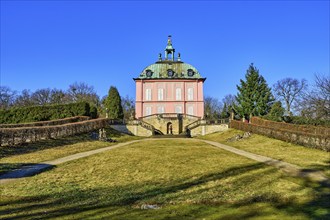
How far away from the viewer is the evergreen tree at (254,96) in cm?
4556

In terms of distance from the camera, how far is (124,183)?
12.0 metres

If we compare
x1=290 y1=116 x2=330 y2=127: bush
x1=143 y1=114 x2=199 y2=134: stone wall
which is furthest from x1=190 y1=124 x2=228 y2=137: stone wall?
x1=290 y1=116 x2=330 y2=127: bush

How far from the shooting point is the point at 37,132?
77.3 feet

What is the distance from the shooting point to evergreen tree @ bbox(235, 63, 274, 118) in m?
45.6

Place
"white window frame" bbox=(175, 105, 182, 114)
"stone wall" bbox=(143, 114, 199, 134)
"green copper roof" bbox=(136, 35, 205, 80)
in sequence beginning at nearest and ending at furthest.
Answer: "stone wall" bbox=(143, 114, 199, 134) → "white window frame" bbox=(175, 105, 182, 114) → "green copper roof" bbox=(136, 35, 205, 80)

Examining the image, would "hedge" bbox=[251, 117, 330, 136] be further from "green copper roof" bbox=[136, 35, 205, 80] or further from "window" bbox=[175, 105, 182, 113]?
"green copper roof" bbox=[136, 35, 205, 80]

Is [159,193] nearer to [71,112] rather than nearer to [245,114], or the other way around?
[71,112]

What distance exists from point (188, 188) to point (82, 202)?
3470 millimetres

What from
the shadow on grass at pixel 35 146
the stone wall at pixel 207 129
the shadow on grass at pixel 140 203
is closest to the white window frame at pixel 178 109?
the stone wall at pixel 207 129

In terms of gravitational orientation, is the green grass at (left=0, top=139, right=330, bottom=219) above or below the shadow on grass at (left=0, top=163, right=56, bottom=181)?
below

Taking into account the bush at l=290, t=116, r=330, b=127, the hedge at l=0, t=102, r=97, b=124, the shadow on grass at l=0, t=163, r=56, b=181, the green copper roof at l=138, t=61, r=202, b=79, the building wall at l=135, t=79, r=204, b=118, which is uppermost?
the green copper roof at l=138, t=61, r=202, b=79

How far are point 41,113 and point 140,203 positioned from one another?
97.3 ft

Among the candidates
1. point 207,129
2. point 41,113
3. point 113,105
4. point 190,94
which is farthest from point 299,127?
point 113,105

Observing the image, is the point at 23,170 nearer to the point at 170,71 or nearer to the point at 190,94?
the point at 190,94
